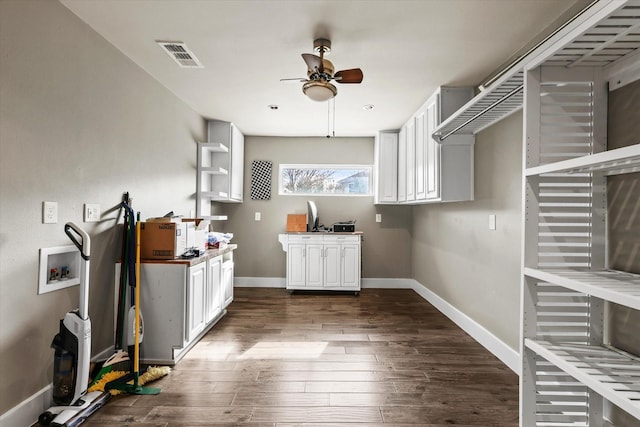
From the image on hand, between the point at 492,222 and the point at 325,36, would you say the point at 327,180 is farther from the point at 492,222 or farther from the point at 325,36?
the point at 325,36

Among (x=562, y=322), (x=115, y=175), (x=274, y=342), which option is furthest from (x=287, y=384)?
(x=115, y=175)

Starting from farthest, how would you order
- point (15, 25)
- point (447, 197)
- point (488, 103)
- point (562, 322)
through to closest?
point (447, 197), point (488, 103), point (15, 25), point (562, 322)

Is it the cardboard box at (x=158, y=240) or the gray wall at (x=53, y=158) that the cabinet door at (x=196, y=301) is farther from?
the gray wall at (x=53, y=158)

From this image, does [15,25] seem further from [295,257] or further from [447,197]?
[295,257]

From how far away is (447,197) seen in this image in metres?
3.33

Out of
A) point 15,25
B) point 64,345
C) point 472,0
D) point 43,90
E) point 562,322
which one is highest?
point 472,0

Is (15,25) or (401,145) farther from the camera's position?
(401,145)

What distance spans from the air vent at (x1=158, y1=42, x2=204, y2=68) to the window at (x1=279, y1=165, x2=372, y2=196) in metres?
2.75

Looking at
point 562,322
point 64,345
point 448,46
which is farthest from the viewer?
point 448,46

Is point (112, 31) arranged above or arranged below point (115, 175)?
above

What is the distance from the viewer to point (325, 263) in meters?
4.93

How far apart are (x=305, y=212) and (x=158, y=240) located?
2953 millimetres

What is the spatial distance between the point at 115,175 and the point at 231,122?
227 cm

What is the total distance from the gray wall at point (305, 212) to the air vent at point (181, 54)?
8.50 feet
